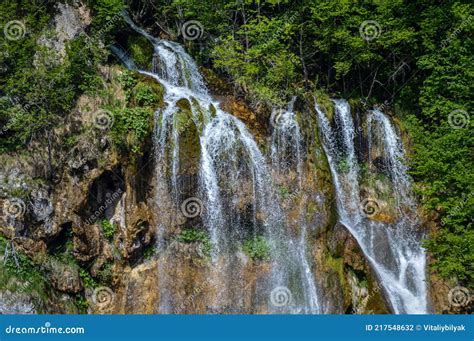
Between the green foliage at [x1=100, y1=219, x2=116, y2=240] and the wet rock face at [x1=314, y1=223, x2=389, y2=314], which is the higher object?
the green foliage at [x1=100, y1=219, x2=116, y2=240]

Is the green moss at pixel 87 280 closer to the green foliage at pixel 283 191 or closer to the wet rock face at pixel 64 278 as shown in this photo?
the wet rock face at pixel 64 278

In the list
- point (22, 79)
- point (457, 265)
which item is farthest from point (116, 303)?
point (457, 265)

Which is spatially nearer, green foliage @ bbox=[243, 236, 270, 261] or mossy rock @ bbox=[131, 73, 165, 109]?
green foliage @ bbox=[243, 236, 270, 261]

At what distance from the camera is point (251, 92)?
1680 centimetres

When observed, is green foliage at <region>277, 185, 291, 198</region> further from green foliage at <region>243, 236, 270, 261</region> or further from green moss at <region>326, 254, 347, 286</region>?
green moss at <region>326, 254, 347, 286</region>

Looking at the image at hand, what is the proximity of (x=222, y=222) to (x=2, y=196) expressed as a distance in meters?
5.85

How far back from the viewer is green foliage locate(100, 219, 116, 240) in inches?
558

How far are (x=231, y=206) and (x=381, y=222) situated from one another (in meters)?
5.08

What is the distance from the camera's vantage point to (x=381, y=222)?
1623 centimetres

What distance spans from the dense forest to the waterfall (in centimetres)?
47

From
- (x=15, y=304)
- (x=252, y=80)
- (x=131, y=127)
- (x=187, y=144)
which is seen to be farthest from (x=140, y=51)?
(x=15, y=304)

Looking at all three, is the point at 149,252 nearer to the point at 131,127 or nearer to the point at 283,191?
the point at 131,127

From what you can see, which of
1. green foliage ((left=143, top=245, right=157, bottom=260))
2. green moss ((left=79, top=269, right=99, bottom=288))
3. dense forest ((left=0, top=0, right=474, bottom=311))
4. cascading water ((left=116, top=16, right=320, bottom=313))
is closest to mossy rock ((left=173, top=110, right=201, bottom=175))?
cascading water ((left=116, top=16, right=320, bottom=313))

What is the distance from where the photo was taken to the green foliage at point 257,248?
1435 cm
